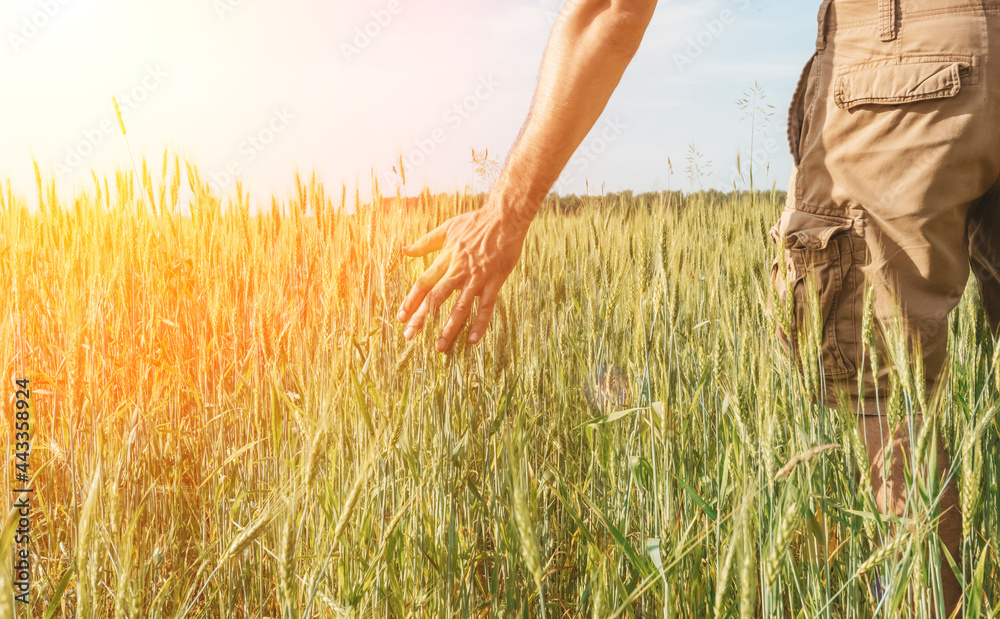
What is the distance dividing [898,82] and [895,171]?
129 millimetres

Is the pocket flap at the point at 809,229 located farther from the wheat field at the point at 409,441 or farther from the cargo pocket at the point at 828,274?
the wheat field at the point at 409,441

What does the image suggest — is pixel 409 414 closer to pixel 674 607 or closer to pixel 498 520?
pixel 498 520

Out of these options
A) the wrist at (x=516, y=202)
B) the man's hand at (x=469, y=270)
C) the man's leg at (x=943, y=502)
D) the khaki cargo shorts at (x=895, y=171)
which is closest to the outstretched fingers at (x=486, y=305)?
the man's hand at (x=469, y=270)

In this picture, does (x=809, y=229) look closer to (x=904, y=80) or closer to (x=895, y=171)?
(x=895, y=171)

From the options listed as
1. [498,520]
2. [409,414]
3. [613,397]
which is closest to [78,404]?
[409,414]

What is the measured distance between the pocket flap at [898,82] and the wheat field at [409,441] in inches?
14.2

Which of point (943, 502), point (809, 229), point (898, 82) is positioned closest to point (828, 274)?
point (809, 229)

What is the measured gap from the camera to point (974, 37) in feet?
2.91

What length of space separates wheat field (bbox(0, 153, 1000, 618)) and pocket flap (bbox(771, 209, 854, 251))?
0.14 meters

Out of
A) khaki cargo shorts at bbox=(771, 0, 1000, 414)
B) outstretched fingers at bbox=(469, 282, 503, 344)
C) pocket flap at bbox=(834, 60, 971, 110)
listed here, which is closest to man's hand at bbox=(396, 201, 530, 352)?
outstretched fingers at bbox=(469, 282, 503, 344)

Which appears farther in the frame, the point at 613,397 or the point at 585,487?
the point at 613,397

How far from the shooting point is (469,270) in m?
0.95

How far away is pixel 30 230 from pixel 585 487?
1.65m

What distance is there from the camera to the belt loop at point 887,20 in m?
0.92
